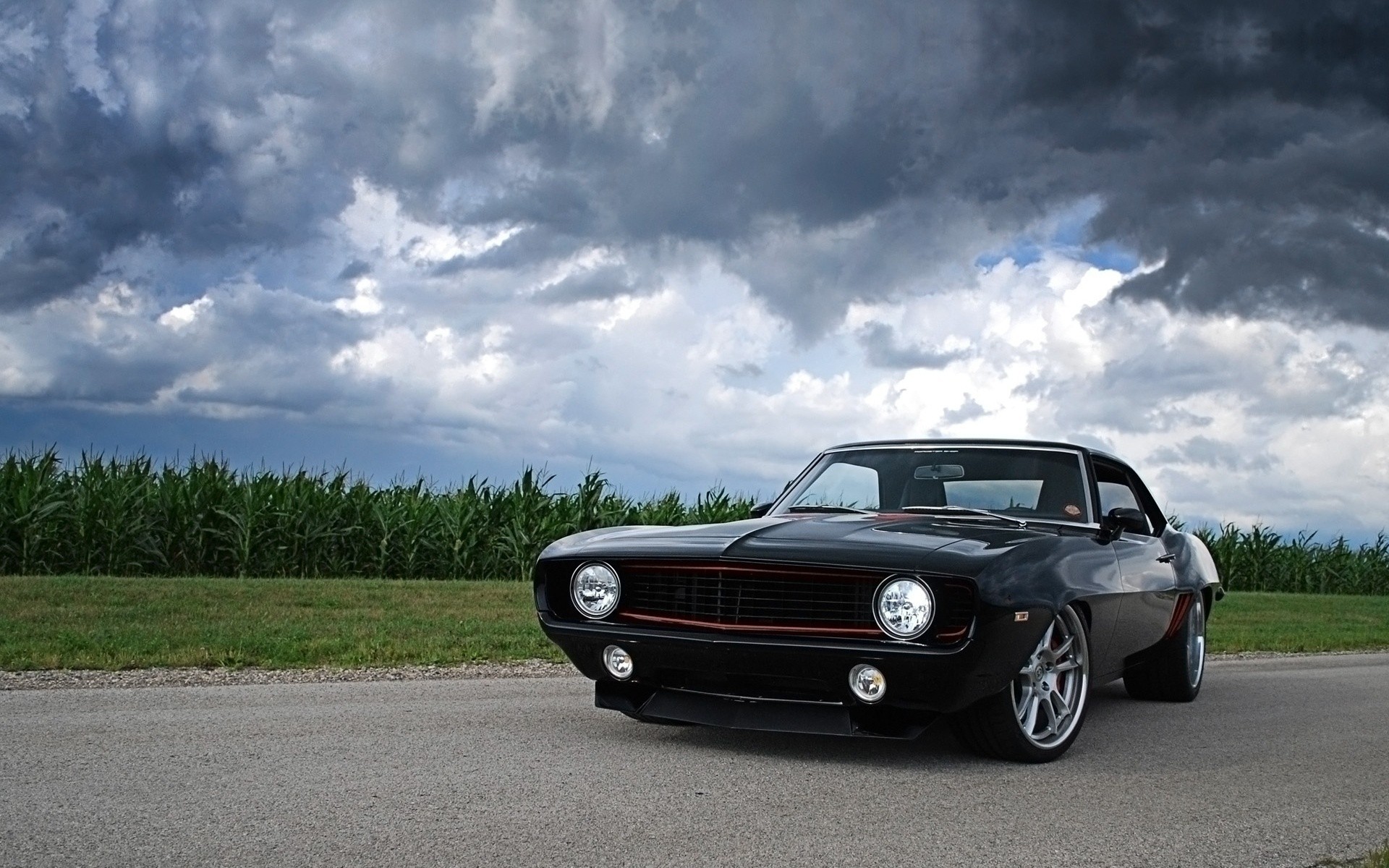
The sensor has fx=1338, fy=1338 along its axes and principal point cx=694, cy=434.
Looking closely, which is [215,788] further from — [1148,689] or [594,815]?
[1148,689]

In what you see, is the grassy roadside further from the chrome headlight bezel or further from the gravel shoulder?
the chrome headlight bezel

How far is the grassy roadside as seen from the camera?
936 centimetres

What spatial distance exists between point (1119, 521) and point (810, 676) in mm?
2256

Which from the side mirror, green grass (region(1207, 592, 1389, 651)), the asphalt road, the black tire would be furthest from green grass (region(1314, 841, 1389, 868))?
green grass (region(1207, 592, 1389, 651))

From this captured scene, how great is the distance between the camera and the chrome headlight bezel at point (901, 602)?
200 inches

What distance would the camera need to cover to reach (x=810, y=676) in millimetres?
5137

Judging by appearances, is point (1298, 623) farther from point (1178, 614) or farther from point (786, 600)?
point (786, 600)

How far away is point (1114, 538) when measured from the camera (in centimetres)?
671

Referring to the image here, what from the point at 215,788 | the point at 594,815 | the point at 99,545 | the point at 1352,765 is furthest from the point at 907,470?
the point at 99,545

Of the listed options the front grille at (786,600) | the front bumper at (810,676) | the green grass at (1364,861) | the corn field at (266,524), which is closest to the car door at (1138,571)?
the front bumper at (810,676)

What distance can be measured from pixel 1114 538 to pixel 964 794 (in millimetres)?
2307

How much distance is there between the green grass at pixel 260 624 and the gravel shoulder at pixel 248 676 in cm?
24

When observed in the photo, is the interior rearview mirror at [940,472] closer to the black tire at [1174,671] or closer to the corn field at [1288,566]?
the black tire at [1174,671]

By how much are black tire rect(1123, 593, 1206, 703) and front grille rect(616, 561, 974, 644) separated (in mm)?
3158
